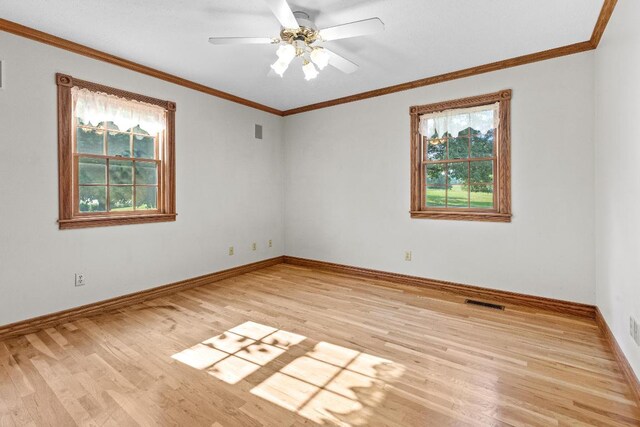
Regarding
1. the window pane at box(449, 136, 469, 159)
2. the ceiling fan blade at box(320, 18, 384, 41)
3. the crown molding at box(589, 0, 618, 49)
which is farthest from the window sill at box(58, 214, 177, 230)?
the crown molding at box(589, 0, 618, 49)

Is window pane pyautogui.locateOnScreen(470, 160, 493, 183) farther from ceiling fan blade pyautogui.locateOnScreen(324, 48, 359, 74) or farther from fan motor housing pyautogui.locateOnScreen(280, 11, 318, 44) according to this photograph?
fan motor housing pyautogui.locateOnScreen(280, 11, 318, 44)

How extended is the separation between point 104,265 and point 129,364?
1479 mm

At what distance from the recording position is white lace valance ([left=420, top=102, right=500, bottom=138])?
3.62 meters

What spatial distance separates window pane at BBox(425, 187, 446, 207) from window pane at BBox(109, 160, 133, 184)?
3.58 metres

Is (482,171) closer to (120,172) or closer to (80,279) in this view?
(120,172)

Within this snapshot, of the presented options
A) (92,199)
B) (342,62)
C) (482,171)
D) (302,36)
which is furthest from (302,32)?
(92,199)

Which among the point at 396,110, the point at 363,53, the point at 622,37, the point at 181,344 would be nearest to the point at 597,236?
the point at 622,37

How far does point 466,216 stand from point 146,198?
3790 millimetres

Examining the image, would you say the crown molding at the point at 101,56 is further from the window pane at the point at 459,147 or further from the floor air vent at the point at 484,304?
the floor air vent at the point at 484,304

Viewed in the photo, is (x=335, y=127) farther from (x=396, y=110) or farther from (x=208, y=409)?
(x=208, y=409)

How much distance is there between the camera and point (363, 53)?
327 centimetres

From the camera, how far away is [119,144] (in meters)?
3.52

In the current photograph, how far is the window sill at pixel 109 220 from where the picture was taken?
9.99 ft

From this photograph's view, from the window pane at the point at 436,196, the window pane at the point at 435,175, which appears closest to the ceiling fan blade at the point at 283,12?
the window pane at the point at 435,175
